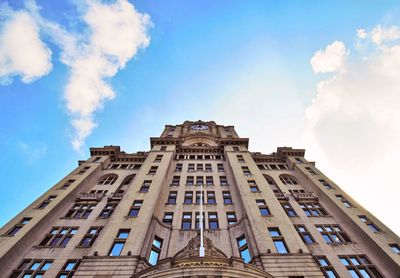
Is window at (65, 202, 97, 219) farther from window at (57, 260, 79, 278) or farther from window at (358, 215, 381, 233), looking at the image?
window at (358, 215, 381, 233)

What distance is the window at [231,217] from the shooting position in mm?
27719

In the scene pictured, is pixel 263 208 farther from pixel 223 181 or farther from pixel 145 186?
pixel 145 186

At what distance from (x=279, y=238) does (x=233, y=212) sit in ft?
24.3

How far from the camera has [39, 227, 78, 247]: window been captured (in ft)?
80.8

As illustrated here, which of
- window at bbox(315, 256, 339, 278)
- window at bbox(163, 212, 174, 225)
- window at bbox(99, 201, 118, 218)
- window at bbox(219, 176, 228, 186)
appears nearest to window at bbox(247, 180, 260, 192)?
window at bbox(219, 176, 228, 186)

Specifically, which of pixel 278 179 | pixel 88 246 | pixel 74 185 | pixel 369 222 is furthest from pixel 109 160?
pixel 369 222

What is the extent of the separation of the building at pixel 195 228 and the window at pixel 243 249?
0.11 m

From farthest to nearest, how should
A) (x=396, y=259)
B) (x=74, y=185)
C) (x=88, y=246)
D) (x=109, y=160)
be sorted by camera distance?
1. (x=109, y=160)
2. (x=74, y=185)
3. (x=88, y=246)
4. (x=396, y=259)

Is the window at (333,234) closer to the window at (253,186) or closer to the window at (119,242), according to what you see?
the window at (253,186)

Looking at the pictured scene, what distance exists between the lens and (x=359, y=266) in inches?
882

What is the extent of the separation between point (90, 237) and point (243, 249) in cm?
1660

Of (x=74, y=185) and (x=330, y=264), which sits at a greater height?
(x=74, y=185)

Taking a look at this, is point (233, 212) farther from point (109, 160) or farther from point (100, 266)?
point (109, 160)

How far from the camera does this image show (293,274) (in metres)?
18.5
